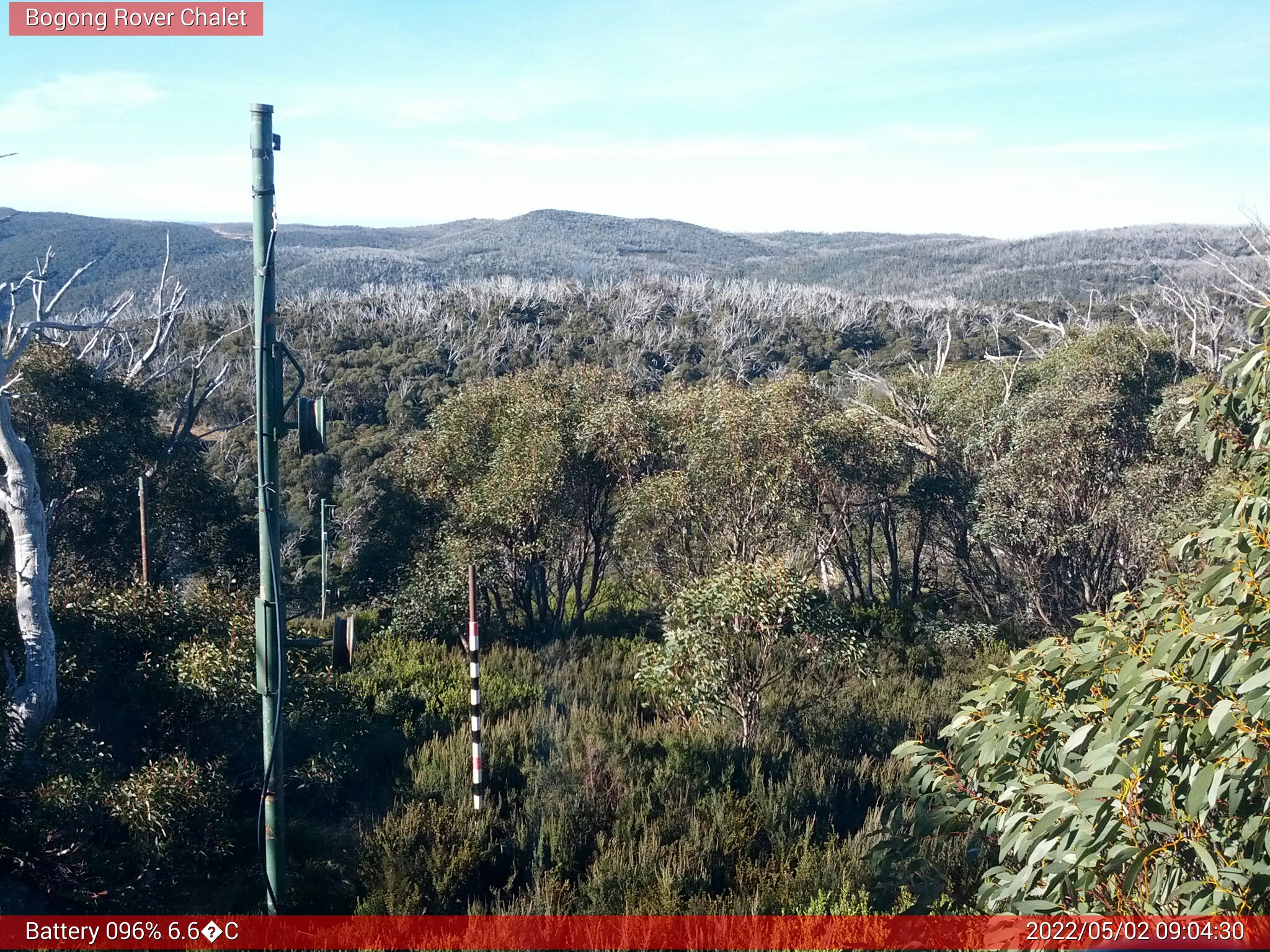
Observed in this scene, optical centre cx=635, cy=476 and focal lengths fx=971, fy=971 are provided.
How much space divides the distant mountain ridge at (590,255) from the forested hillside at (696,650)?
4477cm

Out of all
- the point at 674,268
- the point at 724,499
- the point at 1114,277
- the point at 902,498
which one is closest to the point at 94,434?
the point at 724,499

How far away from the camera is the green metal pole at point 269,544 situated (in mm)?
4887

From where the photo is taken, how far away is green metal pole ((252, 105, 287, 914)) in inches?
192

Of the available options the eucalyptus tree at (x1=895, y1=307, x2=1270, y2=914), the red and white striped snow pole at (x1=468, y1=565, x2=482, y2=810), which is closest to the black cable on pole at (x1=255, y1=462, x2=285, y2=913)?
the red and white striped snow pole at (x1=468, y1=565, x2=482, y2=810)

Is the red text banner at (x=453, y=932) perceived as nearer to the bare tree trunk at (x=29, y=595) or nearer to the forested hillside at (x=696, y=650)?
the forested hillside at (x=696, y=650)

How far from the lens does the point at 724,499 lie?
11469mm

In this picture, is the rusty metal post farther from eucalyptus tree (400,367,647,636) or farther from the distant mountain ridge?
the distant mountain ridge

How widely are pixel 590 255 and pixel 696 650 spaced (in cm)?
8471

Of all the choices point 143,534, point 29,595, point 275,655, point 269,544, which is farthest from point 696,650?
point 143,534

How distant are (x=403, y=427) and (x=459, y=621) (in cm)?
1503

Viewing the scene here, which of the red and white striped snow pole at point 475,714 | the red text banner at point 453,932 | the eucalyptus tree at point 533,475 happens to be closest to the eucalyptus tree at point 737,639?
the red and white striped snow pole at point 475,714

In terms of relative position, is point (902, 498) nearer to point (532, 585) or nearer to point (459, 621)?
point (532, 585)

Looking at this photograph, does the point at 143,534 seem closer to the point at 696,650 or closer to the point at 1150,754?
the point at 696,650

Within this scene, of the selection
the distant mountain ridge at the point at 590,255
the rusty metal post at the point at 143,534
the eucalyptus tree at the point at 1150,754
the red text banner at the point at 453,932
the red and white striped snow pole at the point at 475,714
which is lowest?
the red text banner at the point at 453,932
